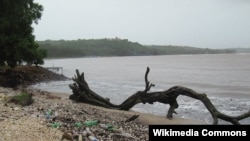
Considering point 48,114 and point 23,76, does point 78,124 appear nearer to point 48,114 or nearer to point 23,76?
point 48,114

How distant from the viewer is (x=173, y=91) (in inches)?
718

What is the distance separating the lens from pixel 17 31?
2809 cm

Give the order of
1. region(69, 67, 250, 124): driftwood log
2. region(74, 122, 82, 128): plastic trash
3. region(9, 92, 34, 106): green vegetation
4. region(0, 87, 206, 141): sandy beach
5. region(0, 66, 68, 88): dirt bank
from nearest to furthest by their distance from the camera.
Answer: region(0, 87, 206, 141): sandy beach < region(74, 122, 82, 128): plastic trash < region(9, 92, 34, 106): green vegetation < region(69, 67, 250, 124): driftwood log < region(0, 66, 68, 88): dirt bank

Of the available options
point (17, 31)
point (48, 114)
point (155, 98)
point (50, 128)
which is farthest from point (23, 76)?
point (50, 128)

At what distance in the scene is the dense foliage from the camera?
88.2 ft

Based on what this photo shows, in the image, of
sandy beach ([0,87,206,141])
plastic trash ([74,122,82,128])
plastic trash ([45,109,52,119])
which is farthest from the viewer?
plastic trash ([45,109,52,119])

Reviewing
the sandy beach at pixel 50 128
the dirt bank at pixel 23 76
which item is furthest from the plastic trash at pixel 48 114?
the dirt bank at pixel 23 76

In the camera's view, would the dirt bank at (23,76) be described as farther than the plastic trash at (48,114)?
Yes

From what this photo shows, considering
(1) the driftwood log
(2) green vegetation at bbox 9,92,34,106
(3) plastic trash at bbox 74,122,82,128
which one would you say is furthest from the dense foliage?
(3) plastic trash at bbox 74,122,82,128

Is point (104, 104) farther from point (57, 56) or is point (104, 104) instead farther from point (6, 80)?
point (57, 56)

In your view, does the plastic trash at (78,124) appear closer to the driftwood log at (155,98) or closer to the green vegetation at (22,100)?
the green vegetation at (22,100)

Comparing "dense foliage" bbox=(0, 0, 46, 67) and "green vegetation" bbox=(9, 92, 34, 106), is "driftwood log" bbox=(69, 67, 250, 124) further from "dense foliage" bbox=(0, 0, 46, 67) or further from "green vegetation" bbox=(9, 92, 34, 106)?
"dense foliage" bbox=(0, 0, 46, 67)

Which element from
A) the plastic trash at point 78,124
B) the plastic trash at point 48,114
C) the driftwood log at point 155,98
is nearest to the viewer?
the plastic trash at point 78,124

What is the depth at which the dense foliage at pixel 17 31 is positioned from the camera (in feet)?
88.2
